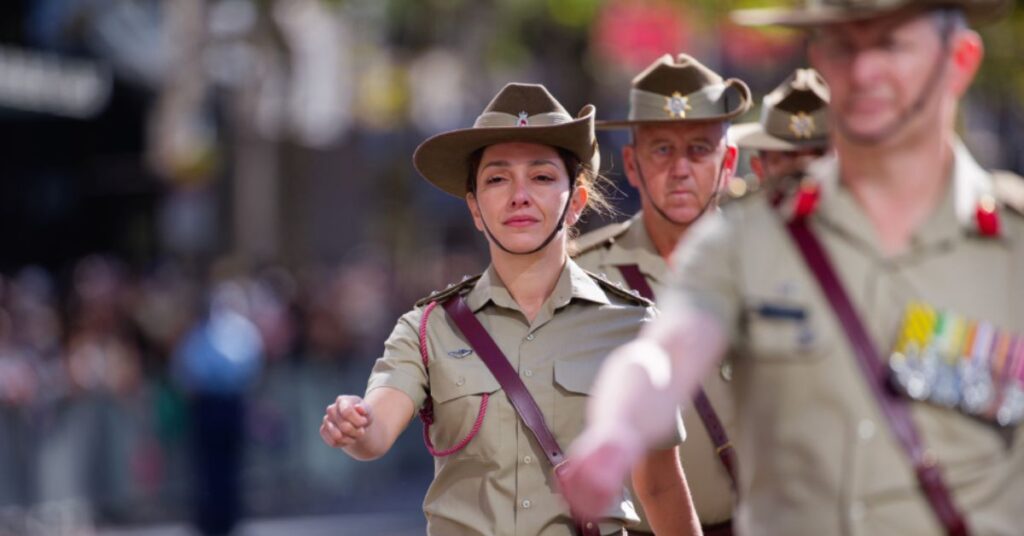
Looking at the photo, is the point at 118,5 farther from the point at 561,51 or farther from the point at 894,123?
the point at 894,123

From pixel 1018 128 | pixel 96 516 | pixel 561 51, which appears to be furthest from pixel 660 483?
pixel 1018 128

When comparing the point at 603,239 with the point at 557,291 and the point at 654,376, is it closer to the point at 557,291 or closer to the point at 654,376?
the point at 557,291

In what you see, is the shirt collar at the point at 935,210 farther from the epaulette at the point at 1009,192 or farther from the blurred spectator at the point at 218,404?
the blurred spectator at the point at 218,404

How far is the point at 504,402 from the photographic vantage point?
584 cm

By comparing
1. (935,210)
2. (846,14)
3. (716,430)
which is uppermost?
(846,14)

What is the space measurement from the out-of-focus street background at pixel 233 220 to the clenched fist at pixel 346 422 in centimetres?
473

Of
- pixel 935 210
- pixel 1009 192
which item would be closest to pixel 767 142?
pixel 1009 192

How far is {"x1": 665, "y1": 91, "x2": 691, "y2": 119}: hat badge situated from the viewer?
296 inches

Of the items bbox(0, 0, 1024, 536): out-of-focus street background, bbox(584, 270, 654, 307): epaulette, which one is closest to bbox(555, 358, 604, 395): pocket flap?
bbox(584, 270, 654, 307): epaulette

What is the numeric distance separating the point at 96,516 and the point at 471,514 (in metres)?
13.4

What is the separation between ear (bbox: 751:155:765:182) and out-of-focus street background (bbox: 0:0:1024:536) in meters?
1.51

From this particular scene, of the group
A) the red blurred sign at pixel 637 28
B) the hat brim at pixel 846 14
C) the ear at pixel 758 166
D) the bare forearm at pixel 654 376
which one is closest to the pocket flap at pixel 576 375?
the hat brim at pixel 846 14

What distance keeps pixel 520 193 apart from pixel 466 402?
2.15 feet

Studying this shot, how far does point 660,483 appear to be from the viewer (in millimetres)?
5949
